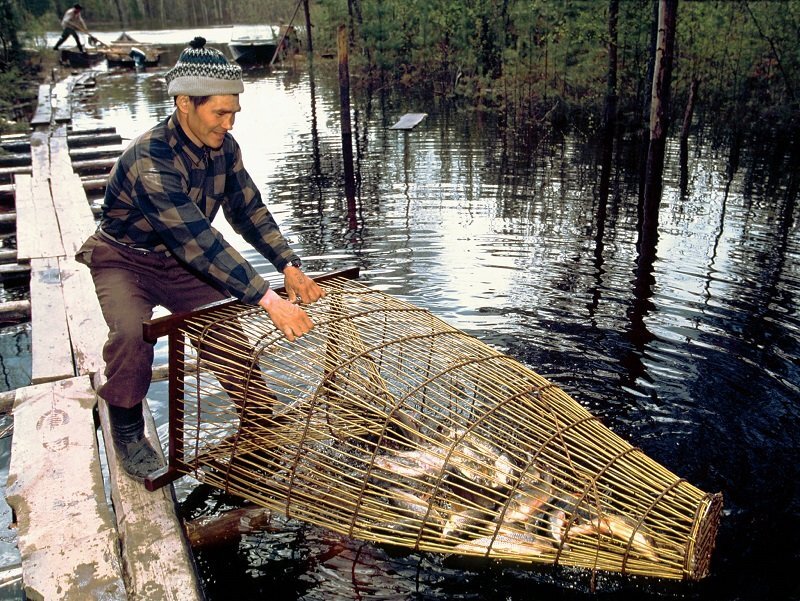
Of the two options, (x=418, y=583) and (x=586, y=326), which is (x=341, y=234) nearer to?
(x=586, y=326)

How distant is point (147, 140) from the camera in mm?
3047

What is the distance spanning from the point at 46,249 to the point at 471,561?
17.3 ft

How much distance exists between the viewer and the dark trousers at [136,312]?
3125 mm

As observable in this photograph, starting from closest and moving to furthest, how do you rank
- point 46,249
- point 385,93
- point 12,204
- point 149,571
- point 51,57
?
point 149,571, point 46,249, point 12,204, point 385,93, point 51,57

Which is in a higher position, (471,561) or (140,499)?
(140,499)

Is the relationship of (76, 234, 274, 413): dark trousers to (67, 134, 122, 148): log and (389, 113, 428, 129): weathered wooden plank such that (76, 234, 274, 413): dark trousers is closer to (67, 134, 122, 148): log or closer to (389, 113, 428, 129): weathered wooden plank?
(67, 134, 122, 148): log

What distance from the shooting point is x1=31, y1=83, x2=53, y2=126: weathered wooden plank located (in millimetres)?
14484

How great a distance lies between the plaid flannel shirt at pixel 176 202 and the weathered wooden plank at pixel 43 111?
13.3 metres

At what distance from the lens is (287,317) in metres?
2.94

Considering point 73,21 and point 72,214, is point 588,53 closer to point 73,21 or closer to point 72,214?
point 72,214

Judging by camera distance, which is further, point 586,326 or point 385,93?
point 385,93

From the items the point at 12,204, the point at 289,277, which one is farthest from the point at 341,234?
the point at 289,277

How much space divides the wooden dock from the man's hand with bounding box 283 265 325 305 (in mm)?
1146

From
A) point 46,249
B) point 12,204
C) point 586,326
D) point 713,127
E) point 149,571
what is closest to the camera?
point 149,571
